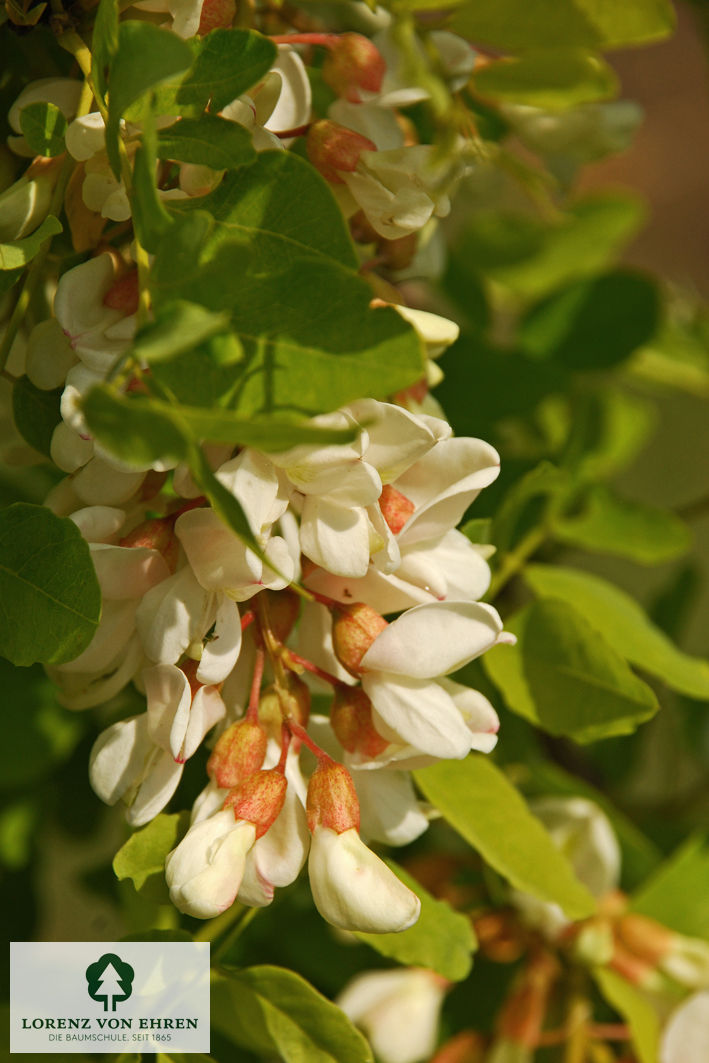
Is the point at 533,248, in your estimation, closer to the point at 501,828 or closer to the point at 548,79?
the point at 548,79

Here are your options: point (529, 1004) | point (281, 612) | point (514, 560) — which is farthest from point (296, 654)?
point (529, 1004)

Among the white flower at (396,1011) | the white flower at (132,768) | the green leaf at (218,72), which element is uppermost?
the green leaf at (218,72)

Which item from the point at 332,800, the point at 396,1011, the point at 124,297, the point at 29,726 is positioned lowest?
the point at 396,1011

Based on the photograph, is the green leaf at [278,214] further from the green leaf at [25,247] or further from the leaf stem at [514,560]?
the leaf stem at [514,560]

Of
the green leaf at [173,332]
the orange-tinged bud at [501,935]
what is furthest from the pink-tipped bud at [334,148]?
the orange-tinged bud at [501,935]

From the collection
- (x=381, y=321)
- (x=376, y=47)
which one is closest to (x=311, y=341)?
(x=381, y=321)

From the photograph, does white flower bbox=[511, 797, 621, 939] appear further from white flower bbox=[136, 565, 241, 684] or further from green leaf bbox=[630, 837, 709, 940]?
white flower bbox=[136, 565, 241, 684]
